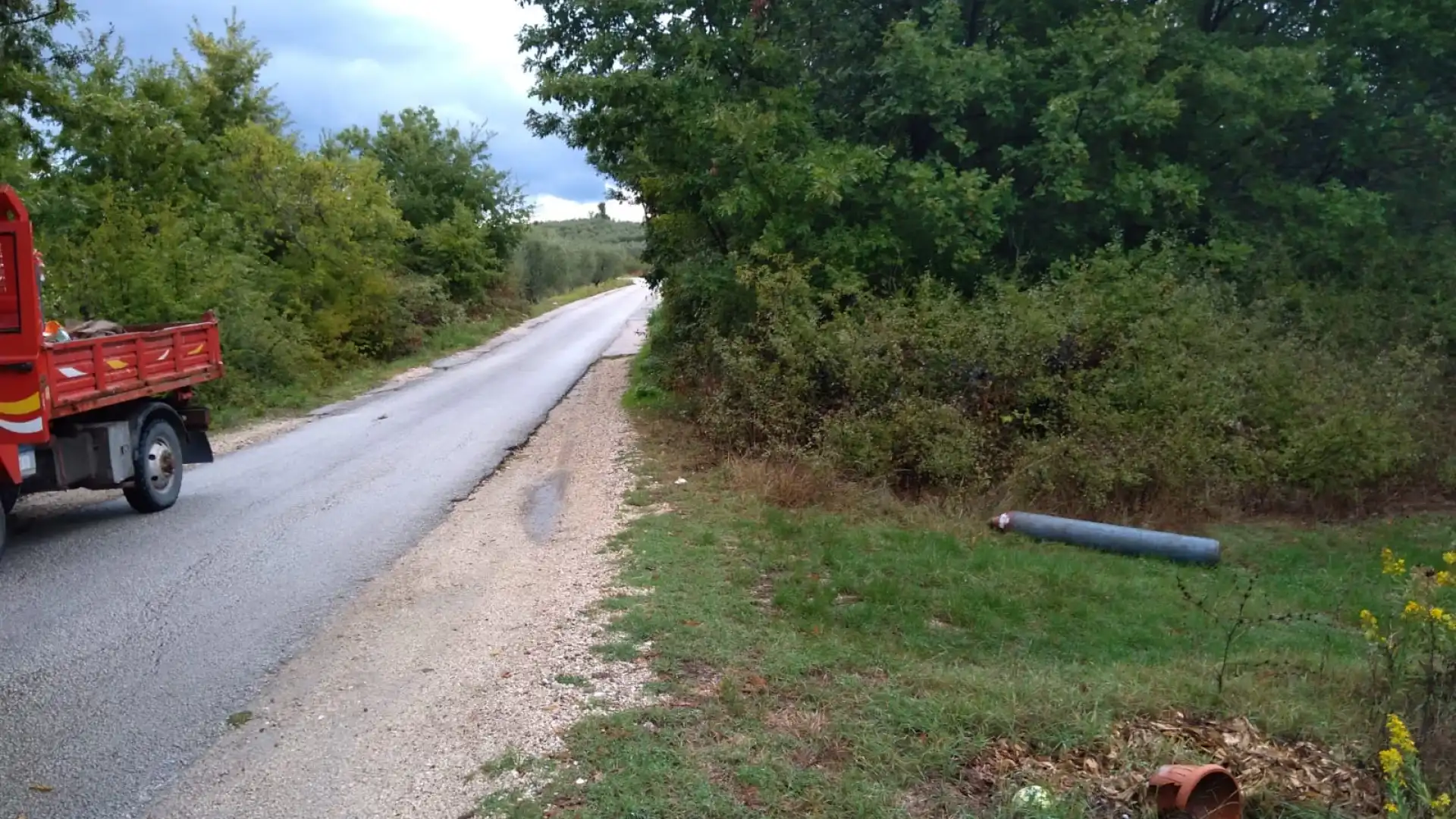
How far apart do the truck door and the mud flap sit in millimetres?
2544

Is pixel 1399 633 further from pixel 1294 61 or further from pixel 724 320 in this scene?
pixel 1294 61

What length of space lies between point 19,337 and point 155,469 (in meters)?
2.12

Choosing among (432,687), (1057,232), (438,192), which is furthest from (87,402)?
(438,192)

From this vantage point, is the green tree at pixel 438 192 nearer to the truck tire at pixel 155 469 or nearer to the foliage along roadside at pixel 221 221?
the foliage along roadside at pixel 221 221

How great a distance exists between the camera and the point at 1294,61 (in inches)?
541

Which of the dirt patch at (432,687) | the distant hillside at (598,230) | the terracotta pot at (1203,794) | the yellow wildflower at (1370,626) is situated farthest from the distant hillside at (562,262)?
the terracotta pot at (1203,794)

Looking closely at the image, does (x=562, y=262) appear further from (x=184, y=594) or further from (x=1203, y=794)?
(x=1203, y=794)

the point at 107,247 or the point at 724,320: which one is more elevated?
the point at 107,247

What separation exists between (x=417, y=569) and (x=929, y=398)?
18.8 feet

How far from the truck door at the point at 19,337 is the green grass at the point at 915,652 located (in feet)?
16.0

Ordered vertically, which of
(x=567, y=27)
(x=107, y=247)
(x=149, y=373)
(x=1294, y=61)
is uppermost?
(x=567, y=27)

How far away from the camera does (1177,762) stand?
434 centimetres

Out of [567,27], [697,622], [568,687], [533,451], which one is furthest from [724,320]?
[568,687]

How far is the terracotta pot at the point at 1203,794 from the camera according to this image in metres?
3.99
